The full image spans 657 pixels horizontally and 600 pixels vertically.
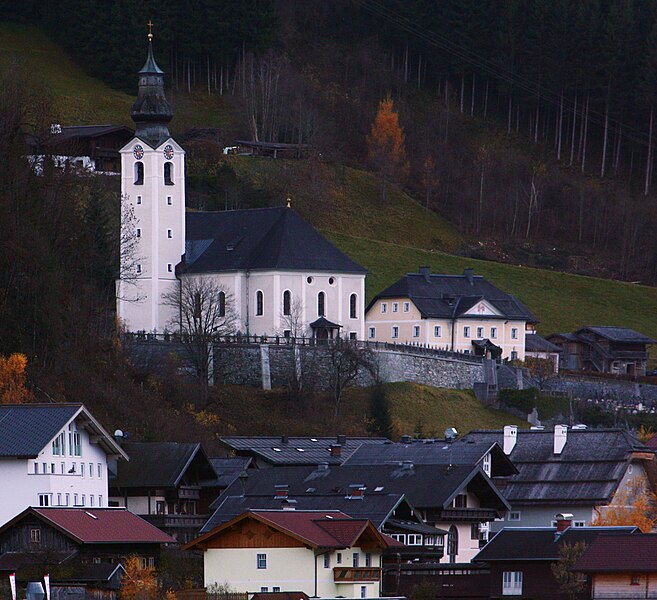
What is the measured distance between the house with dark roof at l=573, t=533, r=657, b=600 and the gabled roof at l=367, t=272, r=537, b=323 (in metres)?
50.0

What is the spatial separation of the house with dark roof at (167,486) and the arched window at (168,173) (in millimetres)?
33357

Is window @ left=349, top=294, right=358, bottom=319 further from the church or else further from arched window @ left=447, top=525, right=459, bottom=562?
arched window @ left=447, top=525, right=459, bottom=562

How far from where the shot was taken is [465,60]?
144875 millimetres

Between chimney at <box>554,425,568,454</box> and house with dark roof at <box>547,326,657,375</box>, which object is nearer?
chimney at <box>554,425,568,454</box>

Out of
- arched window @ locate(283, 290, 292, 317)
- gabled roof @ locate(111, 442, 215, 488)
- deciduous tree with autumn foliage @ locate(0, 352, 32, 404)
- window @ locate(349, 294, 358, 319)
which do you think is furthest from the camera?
window @ locate(349, 294, 358, 319)

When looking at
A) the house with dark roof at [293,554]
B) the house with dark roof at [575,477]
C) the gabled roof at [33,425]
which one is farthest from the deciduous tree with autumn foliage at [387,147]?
the house with dark roof at [293,554]

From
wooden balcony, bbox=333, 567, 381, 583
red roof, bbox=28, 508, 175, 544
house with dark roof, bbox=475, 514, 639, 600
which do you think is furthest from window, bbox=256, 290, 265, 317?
wooden balcony, bbox=333, 567, 381, 583

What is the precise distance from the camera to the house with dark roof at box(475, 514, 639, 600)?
55094 mm

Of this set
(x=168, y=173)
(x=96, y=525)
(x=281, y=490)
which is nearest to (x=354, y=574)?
(x=96, y=525)

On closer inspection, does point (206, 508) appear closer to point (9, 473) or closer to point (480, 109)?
point (9, 473)

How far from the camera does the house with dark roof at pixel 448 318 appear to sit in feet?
335

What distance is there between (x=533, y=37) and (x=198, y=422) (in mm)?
70359

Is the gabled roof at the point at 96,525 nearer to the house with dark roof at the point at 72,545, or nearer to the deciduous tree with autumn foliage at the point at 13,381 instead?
the house with dark roof at the point at 72,545

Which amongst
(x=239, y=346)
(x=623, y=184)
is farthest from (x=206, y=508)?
(x=623, y=184)
